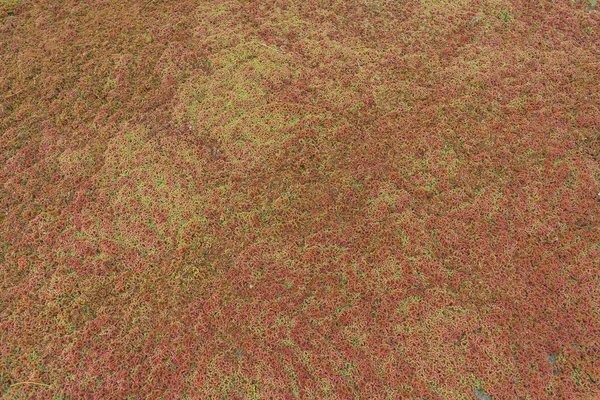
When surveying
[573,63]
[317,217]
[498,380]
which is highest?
[573,63]

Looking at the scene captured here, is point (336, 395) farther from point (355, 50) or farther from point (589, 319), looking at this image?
point (355, 50)

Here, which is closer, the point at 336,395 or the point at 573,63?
the point at 336,395

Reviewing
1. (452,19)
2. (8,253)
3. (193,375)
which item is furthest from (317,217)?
(452,19)

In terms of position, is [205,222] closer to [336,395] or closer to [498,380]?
[336,395]

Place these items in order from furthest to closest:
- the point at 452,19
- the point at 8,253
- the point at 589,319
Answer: the point at 452,19
the point at 8,253
the point at 589,319

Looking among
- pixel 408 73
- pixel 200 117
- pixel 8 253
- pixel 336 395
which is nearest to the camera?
pixel 336 395

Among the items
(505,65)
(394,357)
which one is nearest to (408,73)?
(505,65)

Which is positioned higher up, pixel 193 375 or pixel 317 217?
pixel 317 217
